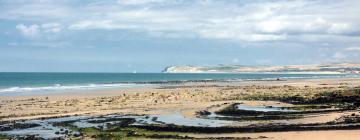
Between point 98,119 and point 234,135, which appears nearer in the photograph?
point 234,135

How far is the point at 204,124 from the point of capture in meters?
33.2

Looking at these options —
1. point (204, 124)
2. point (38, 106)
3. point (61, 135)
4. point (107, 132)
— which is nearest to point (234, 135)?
point (204, 124)

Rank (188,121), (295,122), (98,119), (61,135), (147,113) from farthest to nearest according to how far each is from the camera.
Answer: (147,113) < (98,119) < (188,121) < (295,122) < (61,135)

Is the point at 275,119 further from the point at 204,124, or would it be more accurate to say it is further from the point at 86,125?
the point at 86,125

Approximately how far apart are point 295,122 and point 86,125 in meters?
12.9

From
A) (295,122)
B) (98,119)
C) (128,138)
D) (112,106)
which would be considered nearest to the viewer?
(128,138)

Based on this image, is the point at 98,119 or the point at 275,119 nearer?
the point at 275,119

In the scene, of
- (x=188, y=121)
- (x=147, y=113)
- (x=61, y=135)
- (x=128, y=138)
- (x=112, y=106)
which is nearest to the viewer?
(x=128, y=138)

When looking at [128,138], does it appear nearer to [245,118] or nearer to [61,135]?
[61,135]

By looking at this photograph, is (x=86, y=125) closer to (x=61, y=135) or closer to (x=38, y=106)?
(x=61, y=135)

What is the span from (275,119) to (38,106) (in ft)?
85.0

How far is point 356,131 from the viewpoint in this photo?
2845 centimetres

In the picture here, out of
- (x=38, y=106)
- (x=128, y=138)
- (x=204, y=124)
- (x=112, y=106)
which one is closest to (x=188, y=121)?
(x=204, y=124)

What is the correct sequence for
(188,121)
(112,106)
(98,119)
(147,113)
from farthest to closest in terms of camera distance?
(112,106), (147,113), (98,119), (188,121)
